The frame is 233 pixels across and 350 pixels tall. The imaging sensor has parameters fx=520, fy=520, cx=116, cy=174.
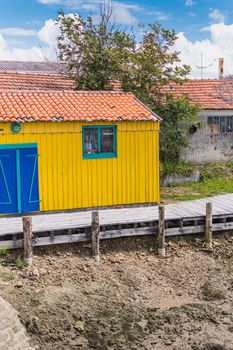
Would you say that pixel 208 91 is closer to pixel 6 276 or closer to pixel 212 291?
pixel 212 291

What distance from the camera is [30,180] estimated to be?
1684cm

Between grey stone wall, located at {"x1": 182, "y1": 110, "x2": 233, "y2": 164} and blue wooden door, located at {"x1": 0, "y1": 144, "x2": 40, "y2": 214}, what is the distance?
33.8 ft

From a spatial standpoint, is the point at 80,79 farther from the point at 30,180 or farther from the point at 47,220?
the point at 47,220

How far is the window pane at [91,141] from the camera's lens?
17.5 meters

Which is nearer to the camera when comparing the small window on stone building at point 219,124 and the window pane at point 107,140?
the window pane at point 107,140

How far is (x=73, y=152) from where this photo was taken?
17.3 m

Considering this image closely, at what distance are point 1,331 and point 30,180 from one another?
6.49m

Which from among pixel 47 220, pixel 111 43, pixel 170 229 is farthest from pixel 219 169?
pixel 47 220

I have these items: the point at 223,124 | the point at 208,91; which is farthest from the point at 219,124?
the point at 208,91

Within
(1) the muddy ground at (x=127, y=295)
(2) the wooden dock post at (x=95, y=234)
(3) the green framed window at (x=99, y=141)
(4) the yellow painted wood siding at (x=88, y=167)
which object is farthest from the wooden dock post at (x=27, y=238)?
(3) the green framed window at (x=99, y=141)

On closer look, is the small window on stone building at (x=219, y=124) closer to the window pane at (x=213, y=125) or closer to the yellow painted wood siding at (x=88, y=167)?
the window pane at (x=213, y=125)

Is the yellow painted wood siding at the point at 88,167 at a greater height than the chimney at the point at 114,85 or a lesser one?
lesser

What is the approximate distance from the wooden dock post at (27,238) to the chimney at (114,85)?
1135 centimetres

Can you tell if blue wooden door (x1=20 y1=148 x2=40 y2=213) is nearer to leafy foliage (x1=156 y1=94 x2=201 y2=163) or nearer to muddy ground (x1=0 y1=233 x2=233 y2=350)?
muddy ground (x1=0 y1=233 x2=233 y2=350)
